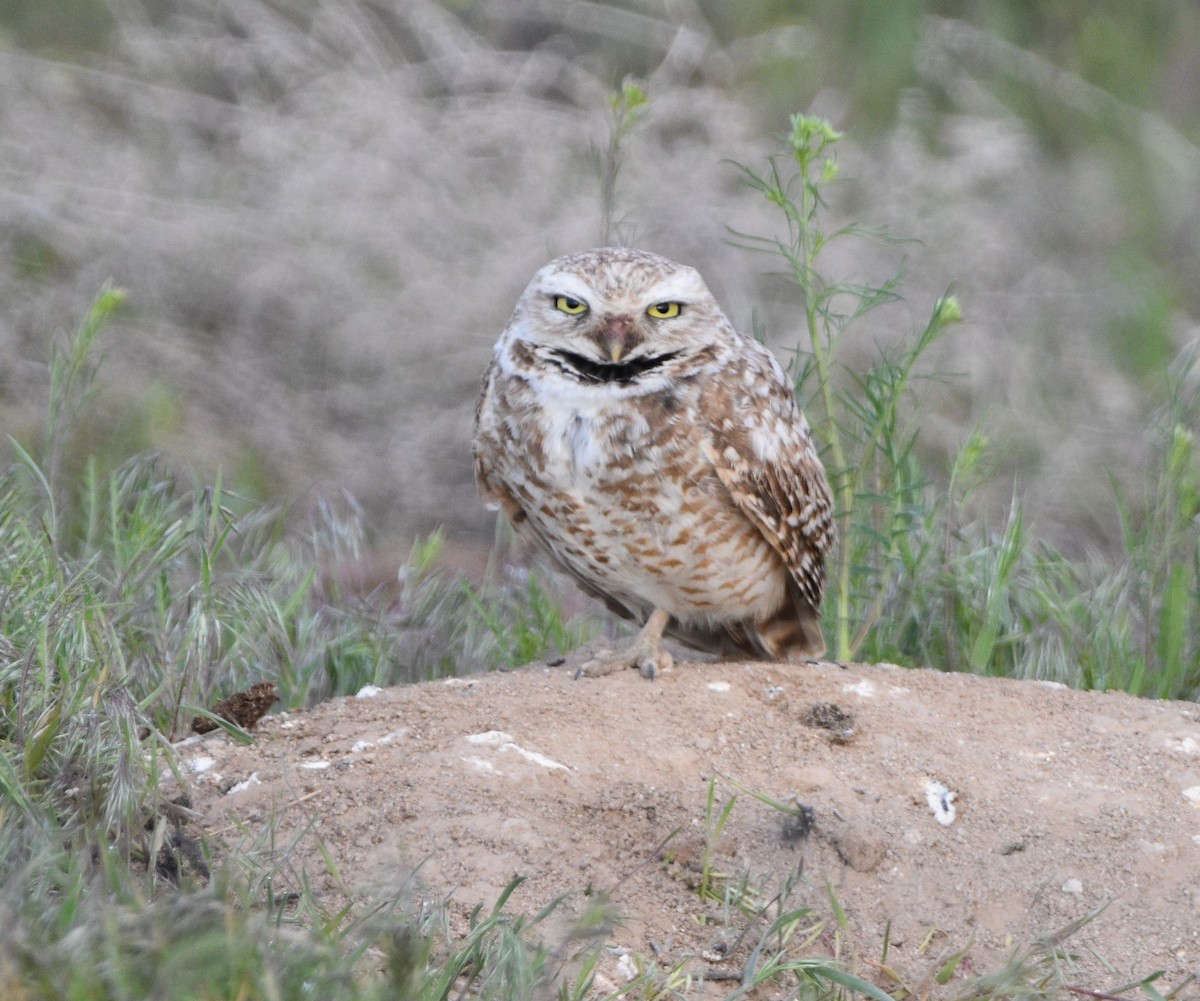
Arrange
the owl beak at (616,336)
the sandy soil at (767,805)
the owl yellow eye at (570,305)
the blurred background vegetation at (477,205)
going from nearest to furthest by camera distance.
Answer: the sandy soil at (767,805)
the owl beak at (616,336)
the owl yellow eye at (570,305)
the blurred background vegetation at (477,205)

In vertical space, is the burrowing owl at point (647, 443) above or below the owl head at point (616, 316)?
below

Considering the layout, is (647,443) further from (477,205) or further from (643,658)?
(477,205)

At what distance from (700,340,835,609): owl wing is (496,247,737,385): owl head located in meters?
0.16

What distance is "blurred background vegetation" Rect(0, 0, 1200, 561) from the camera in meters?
6.77

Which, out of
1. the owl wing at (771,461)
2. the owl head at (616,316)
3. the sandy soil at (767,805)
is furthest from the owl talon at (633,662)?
the owl head at (616,316)

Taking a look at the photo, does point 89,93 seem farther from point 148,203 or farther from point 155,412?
point 155,412

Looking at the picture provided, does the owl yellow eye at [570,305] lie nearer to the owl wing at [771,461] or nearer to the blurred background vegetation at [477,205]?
the owl wing at [771,461]

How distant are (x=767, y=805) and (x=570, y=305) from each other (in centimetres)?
150

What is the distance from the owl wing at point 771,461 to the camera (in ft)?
13.2

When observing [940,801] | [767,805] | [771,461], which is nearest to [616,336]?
[771,461]

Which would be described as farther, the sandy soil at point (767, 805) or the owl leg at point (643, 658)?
the owl leg at point (643, 658)

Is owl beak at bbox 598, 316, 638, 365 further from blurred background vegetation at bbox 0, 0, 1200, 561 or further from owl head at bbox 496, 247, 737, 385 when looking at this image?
blurred background vegetation at bbox 0, 0, 1200, 561

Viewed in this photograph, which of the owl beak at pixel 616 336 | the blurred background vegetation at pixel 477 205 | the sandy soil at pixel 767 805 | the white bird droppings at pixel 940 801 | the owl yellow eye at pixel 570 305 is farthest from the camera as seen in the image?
the blurred background vegetation at pixel 477 205

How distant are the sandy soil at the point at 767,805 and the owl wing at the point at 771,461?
564 mm
